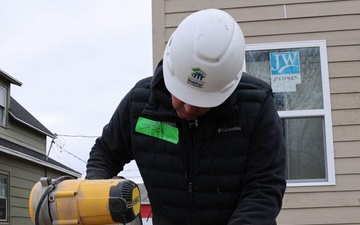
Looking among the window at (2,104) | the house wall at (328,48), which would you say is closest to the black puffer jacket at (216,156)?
the house wall at (328,48)

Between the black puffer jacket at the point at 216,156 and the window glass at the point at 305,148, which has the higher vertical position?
the window glass at the point at 305,148

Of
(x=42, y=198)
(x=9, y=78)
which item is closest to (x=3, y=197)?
(x=9, y=78)

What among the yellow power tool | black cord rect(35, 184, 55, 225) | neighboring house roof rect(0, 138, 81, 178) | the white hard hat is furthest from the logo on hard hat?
neighboring house roof rect(0, 138, 81, 178)

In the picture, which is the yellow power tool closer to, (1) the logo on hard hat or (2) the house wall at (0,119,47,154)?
(1) the logo on hard hat

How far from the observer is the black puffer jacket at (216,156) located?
251 cm

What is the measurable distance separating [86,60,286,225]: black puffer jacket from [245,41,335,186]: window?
2.61m

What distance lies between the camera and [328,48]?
5262 mm

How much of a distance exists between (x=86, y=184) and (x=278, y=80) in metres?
3.39

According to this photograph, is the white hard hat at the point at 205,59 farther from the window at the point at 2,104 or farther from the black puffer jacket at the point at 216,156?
the window at the point at 2,104

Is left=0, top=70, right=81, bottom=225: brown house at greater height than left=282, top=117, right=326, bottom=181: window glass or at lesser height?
greater

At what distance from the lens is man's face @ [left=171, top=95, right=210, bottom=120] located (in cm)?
Result: 242

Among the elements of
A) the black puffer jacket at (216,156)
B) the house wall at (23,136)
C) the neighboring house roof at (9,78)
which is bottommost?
the black puffer jacket at (216,156)

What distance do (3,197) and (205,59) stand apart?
15.1 m

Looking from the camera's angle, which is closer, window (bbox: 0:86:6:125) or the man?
the man
